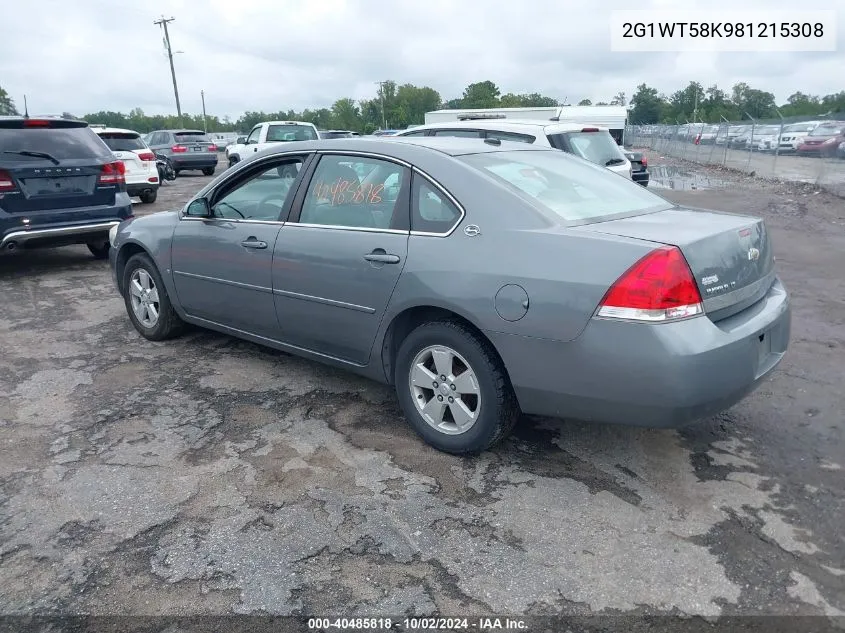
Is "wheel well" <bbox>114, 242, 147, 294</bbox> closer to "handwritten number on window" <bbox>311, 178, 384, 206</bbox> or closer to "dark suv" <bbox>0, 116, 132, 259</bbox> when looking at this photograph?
"handwritten number on window" <bbox>311, 178, 384, 206</bbox>

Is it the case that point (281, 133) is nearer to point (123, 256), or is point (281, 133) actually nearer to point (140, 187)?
point (140, 187)

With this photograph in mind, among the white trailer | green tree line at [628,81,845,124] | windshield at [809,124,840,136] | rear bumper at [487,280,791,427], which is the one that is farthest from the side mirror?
green tree line at [628,81,845,124]

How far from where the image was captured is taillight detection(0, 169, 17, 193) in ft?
23.7

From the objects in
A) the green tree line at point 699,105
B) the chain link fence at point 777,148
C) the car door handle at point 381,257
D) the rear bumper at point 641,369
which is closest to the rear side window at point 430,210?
the car door handle at point 381,257

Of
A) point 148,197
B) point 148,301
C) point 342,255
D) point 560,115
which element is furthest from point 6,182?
point 560,115

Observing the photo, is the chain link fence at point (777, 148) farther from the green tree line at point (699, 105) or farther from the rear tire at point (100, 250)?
the green tree line at point (699, 105)

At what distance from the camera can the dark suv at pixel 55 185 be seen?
24.0ft

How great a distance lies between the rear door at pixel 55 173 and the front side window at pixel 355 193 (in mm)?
4788

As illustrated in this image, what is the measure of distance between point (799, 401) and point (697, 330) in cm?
171

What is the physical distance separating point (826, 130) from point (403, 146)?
66.8ft

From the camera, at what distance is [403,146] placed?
12.6ft

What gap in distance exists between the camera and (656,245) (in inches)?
116

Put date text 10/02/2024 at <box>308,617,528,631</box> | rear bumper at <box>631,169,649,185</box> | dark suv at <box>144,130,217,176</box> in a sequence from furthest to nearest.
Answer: dark suv at <box>144,130,217,176</box>, rear bumper at <box>631,169,649,185</box>, date text 10/02/2024 at <box>308,617,528,631</box>

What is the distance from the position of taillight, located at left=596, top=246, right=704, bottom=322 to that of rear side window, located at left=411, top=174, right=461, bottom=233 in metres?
0.92
